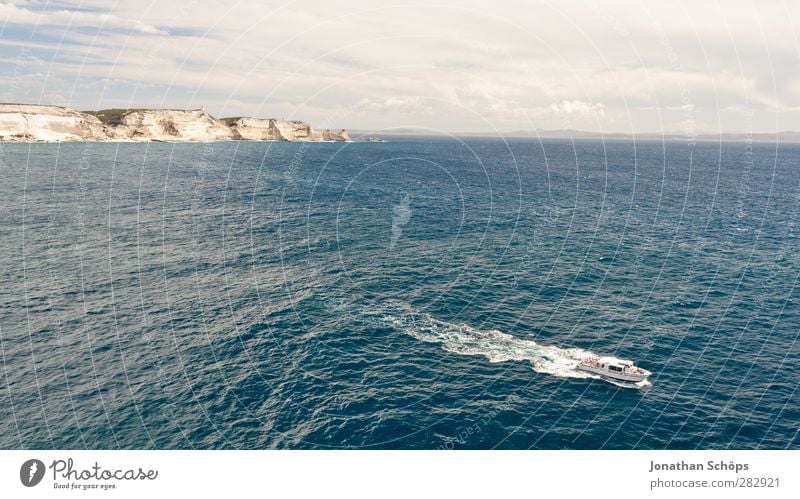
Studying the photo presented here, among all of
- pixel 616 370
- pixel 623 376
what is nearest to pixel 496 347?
pixel 616 370

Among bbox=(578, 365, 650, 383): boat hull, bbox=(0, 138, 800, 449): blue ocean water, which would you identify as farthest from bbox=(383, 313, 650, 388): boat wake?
bbox=(578, 365, 650, 383): boat hull

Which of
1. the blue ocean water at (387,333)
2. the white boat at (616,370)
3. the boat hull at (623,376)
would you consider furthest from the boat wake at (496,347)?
the white boat at (616,370)

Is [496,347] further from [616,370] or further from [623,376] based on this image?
[623,376]

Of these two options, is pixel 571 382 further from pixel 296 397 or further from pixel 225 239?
pixel 225 239

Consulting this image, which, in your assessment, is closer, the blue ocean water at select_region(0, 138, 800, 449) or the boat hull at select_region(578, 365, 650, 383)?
the blue ocean water at select_region(0, 138, 800, 449)

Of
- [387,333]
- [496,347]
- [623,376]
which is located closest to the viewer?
[623,376]

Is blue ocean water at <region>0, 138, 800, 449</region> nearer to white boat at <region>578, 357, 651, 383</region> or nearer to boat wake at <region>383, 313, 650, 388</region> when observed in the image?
boat wake at <region>383, 313, 650, 388</region>

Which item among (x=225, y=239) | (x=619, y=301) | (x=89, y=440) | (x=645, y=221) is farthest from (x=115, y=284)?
(x=645, y=221)
